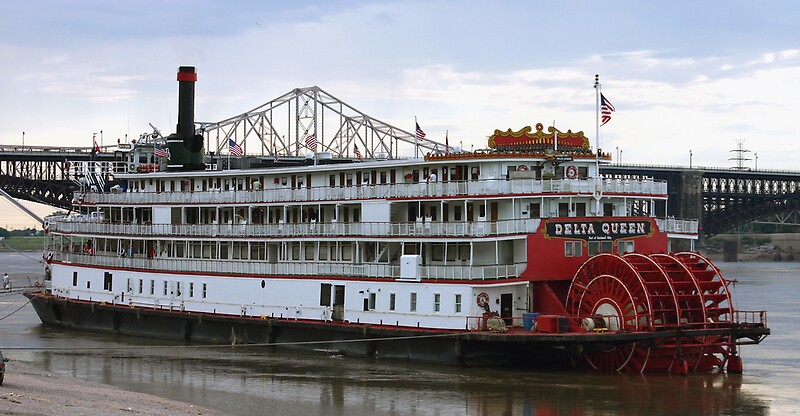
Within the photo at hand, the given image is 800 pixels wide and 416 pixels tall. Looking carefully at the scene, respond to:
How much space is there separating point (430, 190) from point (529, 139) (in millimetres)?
3755

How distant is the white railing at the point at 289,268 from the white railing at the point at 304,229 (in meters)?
1.04

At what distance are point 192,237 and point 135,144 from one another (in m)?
9.02

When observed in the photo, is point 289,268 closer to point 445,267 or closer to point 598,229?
point 445,267

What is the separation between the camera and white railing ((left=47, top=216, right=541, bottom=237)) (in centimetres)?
3553

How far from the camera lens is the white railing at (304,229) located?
1399 inches

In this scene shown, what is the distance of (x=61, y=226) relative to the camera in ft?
167

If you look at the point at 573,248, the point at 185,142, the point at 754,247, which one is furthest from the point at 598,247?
the point at 754,247

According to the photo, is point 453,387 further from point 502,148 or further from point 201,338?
point 201,338

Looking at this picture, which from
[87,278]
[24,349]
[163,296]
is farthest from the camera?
[87,278]

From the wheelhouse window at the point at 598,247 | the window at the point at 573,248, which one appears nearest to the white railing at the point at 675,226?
the wheelhouse window at the point at 598,247

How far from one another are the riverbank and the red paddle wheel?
483 inches

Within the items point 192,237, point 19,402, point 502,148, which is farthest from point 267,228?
point 19,402

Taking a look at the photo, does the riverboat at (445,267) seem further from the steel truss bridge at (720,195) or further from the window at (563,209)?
the steel truss bridge at (720,195)

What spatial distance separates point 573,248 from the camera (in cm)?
3600
